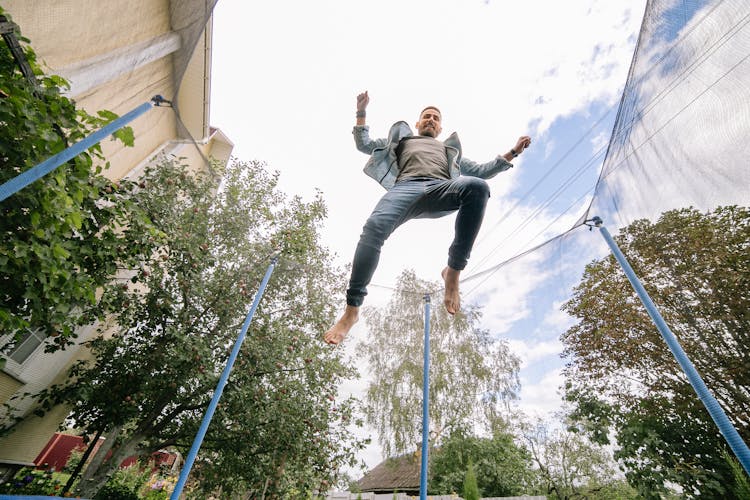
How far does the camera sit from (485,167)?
7.25 feet

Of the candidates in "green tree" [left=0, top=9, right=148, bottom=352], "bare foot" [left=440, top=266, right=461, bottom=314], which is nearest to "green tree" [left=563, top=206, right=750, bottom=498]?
"bare foot" [left=440, top=266, right=461, bottom=314]

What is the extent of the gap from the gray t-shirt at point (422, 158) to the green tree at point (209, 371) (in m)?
3.21

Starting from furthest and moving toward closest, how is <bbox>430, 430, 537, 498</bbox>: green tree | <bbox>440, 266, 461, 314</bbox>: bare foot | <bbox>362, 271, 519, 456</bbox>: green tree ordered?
<bbox>362, 271, 519, 456</bbox>: green tree
<bbox>430, 430, 537, 498</bbox>: green tree
<bbox>440, 266, 461, 314</bbox>: bare foot

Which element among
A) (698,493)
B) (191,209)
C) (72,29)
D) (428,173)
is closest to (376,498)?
(698,493)

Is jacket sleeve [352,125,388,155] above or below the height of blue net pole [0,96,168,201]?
above

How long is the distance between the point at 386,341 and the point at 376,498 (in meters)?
3.70

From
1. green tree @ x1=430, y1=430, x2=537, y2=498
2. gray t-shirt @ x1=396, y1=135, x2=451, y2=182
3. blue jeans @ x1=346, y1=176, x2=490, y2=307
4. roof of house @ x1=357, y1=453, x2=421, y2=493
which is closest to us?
blue jeans @ x1=346, y1=176, x2=490, y2=307

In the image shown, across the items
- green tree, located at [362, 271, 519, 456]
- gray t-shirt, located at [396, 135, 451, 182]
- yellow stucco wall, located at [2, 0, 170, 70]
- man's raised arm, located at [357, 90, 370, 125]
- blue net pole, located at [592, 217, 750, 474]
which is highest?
green tree, located at [362, 271, 519, 456]

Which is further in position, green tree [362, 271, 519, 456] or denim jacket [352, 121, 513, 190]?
green tree [362, 271, 519, 456]

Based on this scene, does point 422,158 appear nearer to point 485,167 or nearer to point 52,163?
point 485,167

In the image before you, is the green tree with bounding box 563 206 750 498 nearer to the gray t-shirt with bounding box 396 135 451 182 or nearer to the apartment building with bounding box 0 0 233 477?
the gray t-shirt with bounding box 396 135 451 182

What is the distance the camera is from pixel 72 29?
2.26 metres

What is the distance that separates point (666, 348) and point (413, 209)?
482cm

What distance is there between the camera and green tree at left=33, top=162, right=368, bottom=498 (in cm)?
417
